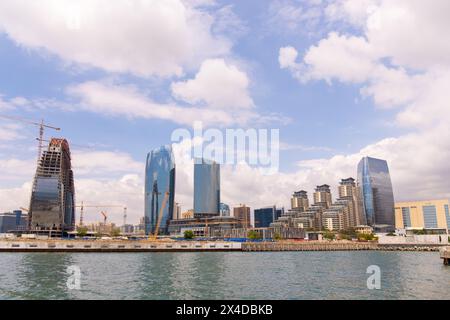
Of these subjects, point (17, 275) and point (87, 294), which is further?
point (17, 275)

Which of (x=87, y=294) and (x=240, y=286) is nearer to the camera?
(x=87, y=294)

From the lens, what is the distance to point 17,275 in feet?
199

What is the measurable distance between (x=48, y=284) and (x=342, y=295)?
128 ft

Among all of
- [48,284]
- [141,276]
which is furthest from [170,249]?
[48,284]

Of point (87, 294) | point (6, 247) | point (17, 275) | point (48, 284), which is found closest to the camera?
point (87, 294)

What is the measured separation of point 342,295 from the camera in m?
43.2

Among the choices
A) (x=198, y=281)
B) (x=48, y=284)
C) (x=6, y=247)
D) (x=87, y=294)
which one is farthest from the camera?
(x=6, y=247)

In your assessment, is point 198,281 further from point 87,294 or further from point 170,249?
point 170,249
